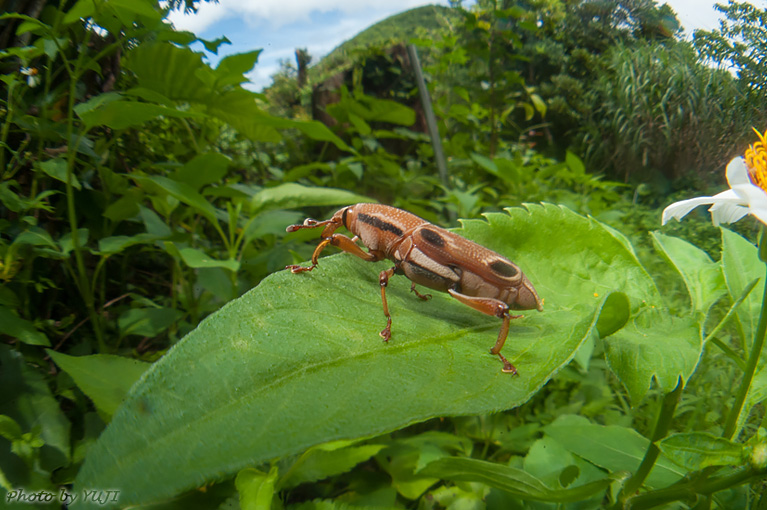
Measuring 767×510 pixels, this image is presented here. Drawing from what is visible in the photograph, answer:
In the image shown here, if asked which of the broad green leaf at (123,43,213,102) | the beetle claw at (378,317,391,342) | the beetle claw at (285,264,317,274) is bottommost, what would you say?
the beetle claw at (378,317,391,342)

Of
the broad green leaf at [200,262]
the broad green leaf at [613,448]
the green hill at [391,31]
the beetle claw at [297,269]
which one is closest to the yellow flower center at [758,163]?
the broad green leaf at [613,448]

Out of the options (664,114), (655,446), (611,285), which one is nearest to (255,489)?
(655,446)

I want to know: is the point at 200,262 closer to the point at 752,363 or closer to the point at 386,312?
the point at 386,312

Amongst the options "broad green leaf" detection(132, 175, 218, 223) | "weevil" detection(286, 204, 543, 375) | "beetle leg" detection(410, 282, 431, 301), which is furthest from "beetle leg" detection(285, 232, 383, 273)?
"broad green leaf" detection(132, 175, 218, 223)

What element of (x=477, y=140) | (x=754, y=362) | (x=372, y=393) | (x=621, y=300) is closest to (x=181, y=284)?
(x=372, y=393)

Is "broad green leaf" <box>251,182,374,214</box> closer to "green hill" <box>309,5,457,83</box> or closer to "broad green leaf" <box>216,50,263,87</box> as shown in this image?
"broad green leaf" <box>216,50,263,87</box>

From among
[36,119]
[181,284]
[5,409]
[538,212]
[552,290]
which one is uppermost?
[36,119]

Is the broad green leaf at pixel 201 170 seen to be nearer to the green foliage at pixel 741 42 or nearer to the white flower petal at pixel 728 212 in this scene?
the white flower petal at pixel 728 212

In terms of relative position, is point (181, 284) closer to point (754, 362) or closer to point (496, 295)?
point (496, 295)
